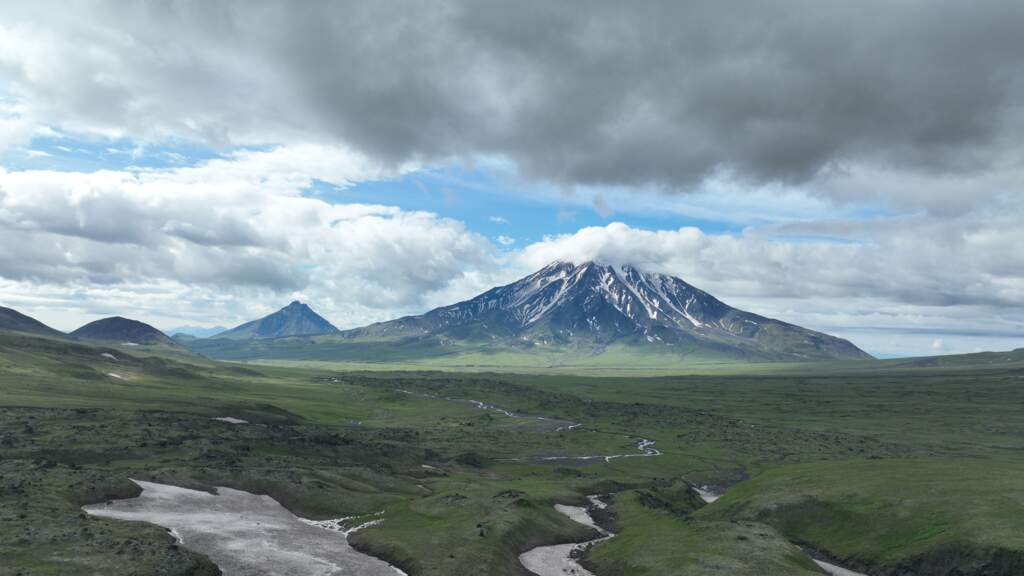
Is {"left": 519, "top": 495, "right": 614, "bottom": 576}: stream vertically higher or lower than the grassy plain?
lower

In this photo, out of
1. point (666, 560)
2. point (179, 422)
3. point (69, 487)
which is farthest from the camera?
point (179, 422)

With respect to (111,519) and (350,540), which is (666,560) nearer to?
(350,540)

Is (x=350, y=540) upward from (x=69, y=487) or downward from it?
downward

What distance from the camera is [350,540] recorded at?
7919 centimetres

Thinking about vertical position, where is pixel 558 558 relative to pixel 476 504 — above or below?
below

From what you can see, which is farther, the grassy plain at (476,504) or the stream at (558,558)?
the stream at (558,558)

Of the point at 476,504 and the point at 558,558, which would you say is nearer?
A: the point at 558,558

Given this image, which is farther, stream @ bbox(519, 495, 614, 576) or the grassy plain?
stream @ bbox(519, 495, 614, 576)

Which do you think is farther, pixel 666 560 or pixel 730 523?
pixel 730 523

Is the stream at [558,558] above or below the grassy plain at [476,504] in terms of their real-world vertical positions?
below

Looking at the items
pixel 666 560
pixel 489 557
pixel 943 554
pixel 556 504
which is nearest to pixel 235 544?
pixel 489 557

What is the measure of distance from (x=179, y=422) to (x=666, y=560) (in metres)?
125

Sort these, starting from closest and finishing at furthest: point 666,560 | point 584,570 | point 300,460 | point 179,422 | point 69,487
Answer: point 666,560, point 584,570, point 69,487, point 300,460, point 179,422

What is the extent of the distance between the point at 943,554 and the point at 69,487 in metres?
100
